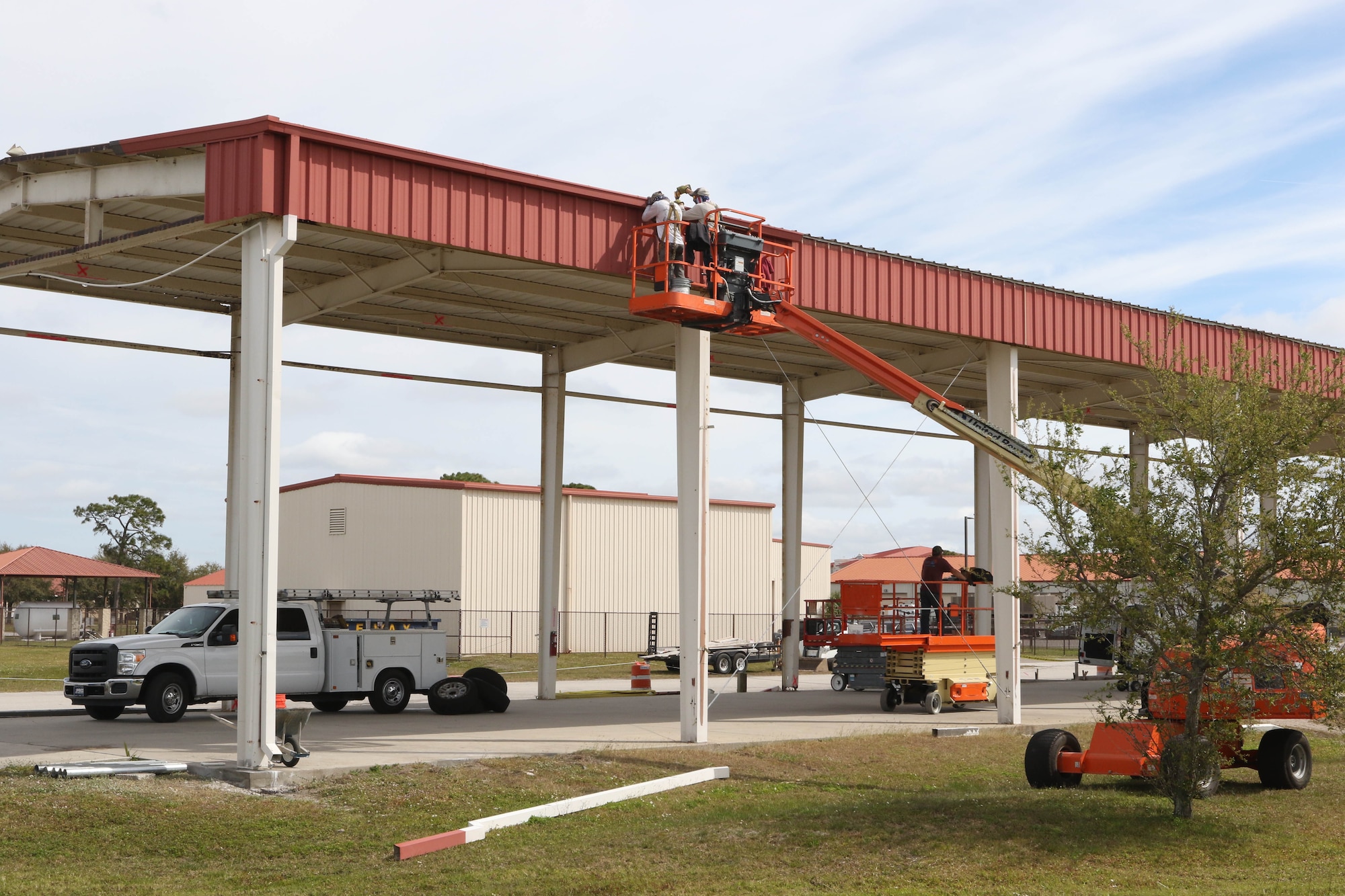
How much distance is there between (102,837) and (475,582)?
38.0 m

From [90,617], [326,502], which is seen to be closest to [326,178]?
[326,502]

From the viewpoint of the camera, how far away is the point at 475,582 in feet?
163

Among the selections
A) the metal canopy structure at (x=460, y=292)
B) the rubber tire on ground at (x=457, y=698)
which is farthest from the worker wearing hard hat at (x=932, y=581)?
the rubber tire on ground at (x=457, y=698)

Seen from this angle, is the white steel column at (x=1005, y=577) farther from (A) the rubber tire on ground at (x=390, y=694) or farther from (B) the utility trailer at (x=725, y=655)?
(B) the utility trailer at (x=725, y=655)

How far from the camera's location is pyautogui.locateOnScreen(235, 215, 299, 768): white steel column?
14062 millimetres

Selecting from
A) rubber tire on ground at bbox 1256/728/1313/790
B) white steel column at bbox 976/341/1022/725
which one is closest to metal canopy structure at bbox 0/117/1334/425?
white steel column at bbox 976/341/1022/725

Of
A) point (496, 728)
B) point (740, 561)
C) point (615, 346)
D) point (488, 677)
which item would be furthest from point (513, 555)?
point (496, 728)

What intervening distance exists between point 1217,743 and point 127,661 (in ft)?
50.1

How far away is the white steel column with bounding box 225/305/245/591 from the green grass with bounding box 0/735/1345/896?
306 inches

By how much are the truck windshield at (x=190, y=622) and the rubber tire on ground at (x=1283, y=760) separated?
1510cm

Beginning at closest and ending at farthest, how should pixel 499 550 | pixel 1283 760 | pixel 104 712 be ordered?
pixel 1283 760 < pixel 104 712 < pixel 499 550

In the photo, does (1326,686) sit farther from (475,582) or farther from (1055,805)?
(475,582)

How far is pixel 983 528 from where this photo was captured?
105 ft

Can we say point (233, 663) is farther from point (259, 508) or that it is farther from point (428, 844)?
point (428, 844)
